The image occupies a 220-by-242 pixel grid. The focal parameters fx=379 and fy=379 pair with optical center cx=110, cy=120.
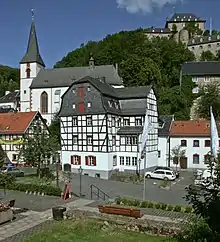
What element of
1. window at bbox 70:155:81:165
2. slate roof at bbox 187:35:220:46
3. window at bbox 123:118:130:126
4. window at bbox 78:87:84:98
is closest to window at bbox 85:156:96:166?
window at bbox 70:155:81:165

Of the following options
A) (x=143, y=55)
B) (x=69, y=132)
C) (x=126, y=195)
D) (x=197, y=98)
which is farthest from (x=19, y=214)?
(x=143, y=55)

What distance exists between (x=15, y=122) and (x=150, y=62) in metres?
28.9

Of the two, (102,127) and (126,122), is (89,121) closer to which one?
(102,127)

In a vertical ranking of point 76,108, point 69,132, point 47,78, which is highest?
point 47,78

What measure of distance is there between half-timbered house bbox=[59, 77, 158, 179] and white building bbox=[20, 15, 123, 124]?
63.5ft

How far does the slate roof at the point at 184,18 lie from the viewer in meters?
124

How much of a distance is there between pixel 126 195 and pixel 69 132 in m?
17.4

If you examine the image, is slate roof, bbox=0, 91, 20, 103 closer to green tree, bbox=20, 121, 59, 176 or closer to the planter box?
green tree, bbox=20, 121, 59, 176

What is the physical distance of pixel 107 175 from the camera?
43281mm

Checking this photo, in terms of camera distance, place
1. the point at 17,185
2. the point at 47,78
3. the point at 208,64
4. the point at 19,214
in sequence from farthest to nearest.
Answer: the point at 208,64 < the point at 47,78 < the point at 17,185 < the point at 19,214

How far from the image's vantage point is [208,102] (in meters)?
66.0

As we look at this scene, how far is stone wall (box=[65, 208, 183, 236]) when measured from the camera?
1717 cm

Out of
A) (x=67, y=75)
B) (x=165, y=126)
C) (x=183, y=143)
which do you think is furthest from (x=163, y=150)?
(x=67, y=75)

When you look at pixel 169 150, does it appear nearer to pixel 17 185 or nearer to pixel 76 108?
pixel 76 108
